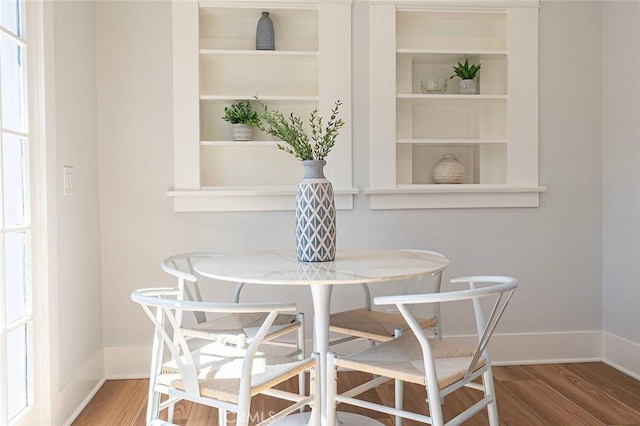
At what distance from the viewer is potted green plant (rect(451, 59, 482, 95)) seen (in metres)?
3.08

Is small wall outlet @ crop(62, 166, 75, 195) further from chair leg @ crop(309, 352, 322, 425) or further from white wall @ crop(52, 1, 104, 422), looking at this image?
chair leg @ crop(309, 352, 322, 425)

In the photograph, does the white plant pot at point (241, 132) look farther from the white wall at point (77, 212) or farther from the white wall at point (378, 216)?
the white wall at point (77, 212)

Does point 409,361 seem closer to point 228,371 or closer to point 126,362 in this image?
point 228,371

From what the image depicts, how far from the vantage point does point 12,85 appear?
1.98 meters

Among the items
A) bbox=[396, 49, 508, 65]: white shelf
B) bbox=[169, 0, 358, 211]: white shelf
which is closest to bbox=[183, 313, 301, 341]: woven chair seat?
bbox=[169, 0, 358, 211]: white shelf

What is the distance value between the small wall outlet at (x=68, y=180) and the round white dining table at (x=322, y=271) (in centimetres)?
81

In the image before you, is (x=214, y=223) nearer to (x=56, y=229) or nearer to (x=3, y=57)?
(x=56, y=229)

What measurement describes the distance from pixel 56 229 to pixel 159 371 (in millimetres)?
885

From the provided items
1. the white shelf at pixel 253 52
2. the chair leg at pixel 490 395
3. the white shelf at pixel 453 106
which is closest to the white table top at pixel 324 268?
the chair leg at pixel 490 395

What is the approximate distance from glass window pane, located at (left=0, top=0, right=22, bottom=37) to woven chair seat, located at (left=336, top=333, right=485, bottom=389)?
1651 mm

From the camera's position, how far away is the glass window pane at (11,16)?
1917 mm

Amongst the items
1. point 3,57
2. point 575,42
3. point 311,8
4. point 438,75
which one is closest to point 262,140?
point 311,8

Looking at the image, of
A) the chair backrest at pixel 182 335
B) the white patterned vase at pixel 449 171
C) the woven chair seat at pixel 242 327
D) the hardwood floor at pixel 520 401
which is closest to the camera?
the chair backrest at pixel 182 335

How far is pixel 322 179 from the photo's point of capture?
6.47ft
